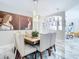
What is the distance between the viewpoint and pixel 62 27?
20.3 ft

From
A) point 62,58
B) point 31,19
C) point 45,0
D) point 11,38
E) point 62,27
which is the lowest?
point 62,58

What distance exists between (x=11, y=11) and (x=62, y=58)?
10.4 ft

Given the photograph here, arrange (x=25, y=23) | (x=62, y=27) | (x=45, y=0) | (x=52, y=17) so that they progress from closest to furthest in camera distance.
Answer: (x=45, y=0), (x=25, y=23), (x=62, y=27), (x=52, y=17)

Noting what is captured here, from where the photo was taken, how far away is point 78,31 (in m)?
9.48

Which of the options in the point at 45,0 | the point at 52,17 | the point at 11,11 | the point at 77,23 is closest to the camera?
the point at 45,0

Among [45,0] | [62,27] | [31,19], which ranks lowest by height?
[62,27]

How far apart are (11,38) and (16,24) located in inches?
29.7

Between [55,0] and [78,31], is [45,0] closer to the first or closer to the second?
[55,0]

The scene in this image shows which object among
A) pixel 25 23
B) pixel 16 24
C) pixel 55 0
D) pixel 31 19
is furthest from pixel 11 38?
pixel 55 0

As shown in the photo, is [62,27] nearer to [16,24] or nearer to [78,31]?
[16,24]

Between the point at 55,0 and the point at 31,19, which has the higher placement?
the point at 55,0

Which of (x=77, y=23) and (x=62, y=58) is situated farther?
(x=77, y=23)

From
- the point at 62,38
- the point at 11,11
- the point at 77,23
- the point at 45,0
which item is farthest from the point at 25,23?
the point at 77,23

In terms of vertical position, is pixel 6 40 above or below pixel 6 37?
below
